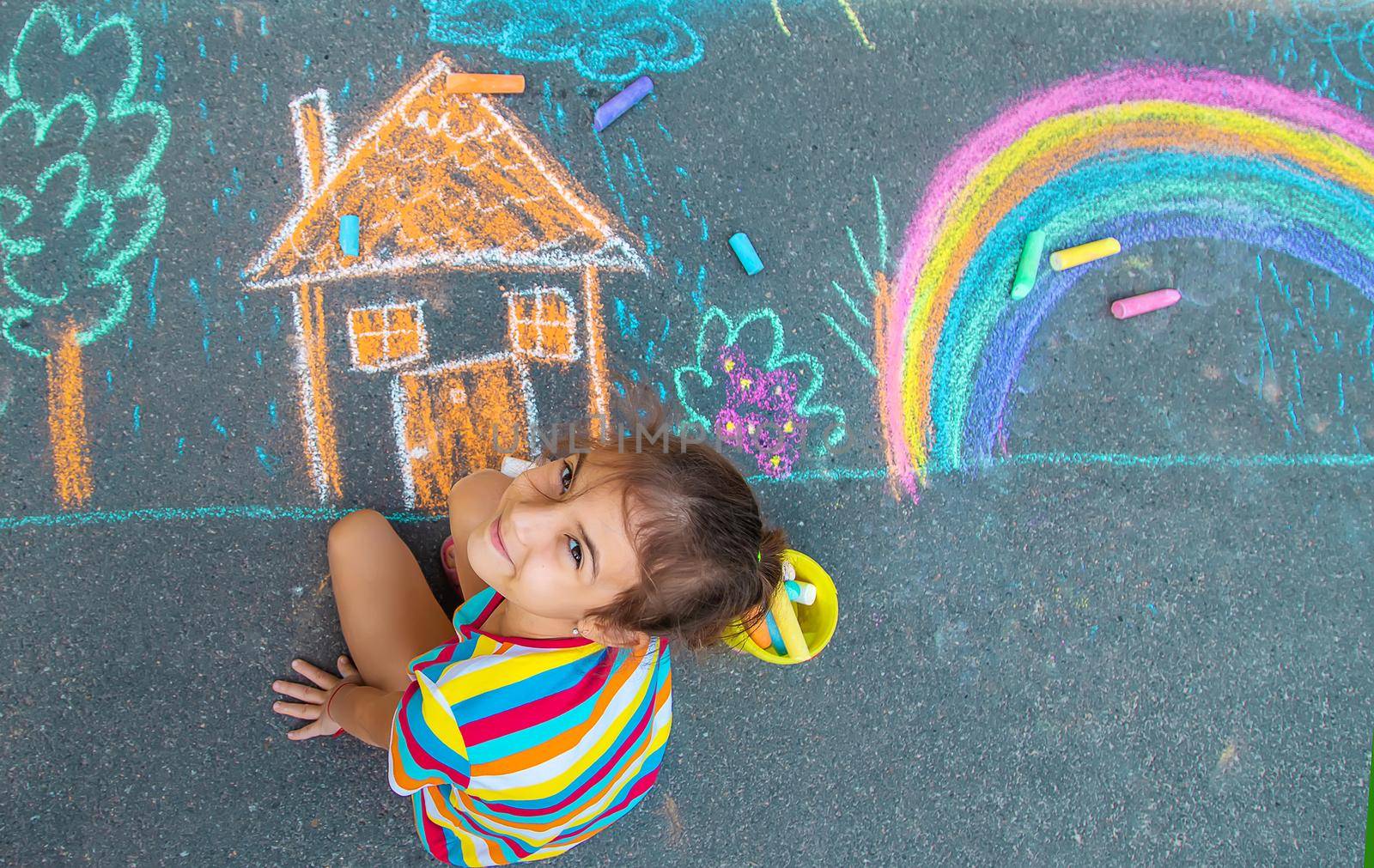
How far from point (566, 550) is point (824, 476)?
0.94 m

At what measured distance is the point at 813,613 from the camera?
7.11 feet

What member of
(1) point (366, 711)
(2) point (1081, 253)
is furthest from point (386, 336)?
(2) point (1081, 253)

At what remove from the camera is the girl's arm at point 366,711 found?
5.98 feet

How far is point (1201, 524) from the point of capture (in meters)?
2.42

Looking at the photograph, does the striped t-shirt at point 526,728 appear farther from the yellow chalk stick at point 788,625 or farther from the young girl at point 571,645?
the yellow chalk stick at point 788,625

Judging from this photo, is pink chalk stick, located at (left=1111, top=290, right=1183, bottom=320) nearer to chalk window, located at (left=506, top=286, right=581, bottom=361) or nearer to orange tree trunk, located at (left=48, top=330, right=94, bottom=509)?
chalk window, located at (left=506, top=286, right=581, bottom=361)

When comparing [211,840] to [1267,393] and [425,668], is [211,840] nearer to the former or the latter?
[425,668]

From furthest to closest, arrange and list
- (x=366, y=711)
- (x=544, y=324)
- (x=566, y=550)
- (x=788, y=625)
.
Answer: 1. (x=544, y=324)
2. (x=788, y=625)
3. (x=366, y=711)
4. (x=566, y=550)

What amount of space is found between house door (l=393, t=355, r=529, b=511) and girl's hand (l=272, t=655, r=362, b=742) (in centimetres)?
44

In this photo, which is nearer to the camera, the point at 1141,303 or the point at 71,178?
the point at 71,178

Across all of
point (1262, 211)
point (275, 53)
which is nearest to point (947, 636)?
point (1262, 211)

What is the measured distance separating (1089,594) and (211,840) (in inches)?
90.4

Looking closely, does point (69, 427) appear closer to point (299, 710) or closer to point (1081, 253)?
point (299, 710)

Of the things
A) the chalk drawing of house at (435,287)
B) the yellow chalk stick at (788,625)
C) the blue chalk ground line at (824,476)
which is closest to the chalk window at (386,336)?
the chalk drawing of house at (435,287)
